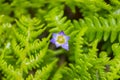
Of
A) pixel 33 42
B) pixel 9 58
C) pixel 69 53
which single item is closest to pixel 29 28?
pixel 33 42

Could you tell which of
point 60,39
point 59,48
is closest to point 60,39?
point 60,39

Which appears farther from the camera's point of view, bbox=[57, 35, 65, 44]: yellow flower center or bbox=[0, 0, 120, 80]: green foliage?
bbox=[57, 35, 65, 44]: yellow flower center

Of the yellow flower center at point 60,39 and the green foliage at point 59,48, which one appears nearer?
the green foliage at point 59,48

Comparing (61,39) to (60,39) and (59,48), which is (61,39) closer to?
(60,39)

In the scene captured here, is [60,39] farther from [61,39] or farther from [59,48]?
[59,48]

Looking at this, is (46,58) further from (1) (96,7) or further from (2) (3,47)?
(1) (96,7)

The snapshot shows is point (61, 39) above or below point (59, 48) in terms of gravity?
above

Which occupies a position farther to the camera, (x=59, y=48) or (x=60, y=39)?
(x=59, y=48)

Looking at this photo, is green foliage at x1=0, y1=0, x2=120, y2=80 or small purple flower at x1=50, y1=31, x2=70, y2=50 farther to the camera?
small purple flower at x1=50, y1=31, x2=70, y2=50
